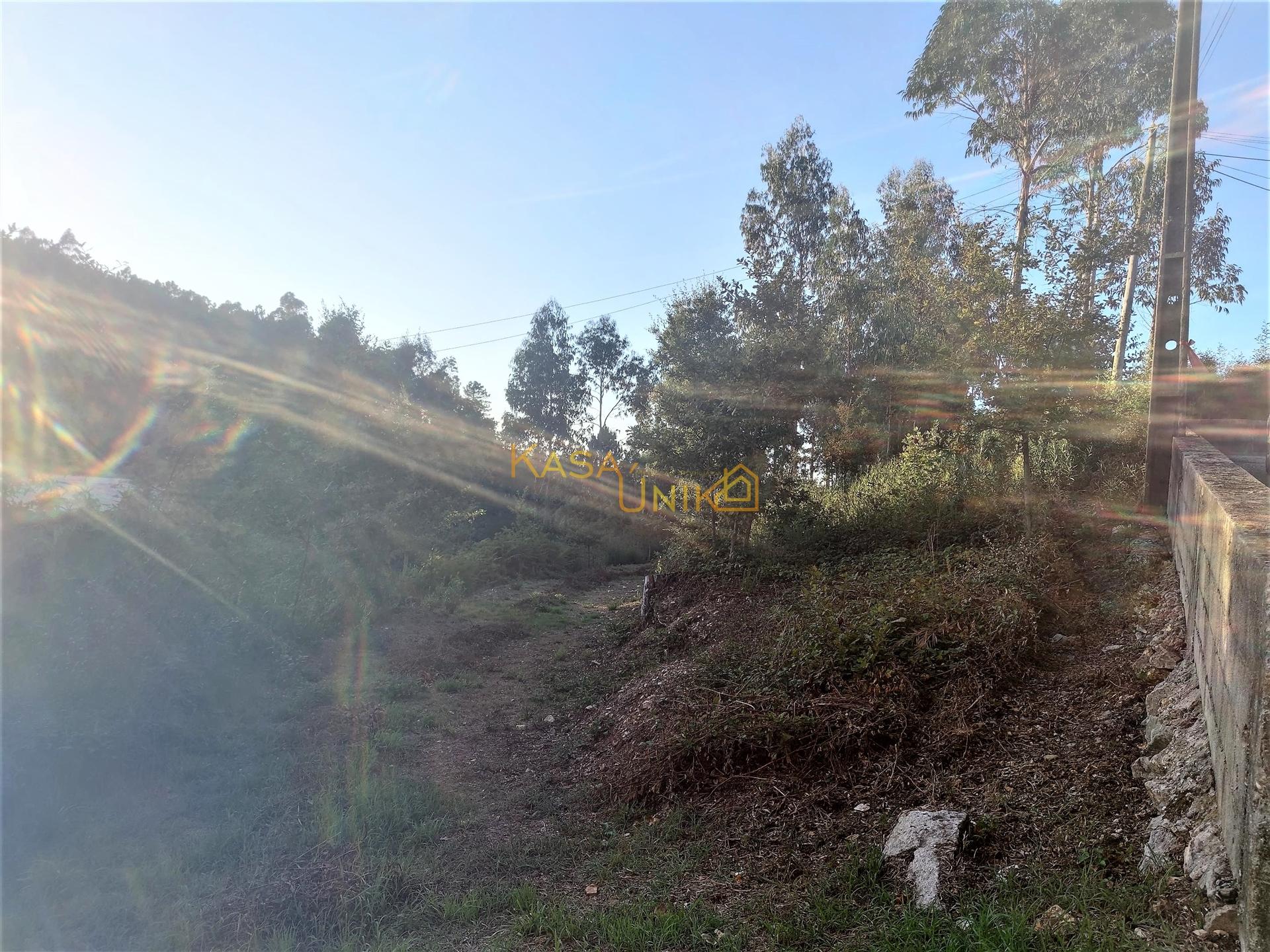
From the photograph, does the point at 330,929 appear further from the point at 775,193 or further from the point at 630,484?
the point at 775,193

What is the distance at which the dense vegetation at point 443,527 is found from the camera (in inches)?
157

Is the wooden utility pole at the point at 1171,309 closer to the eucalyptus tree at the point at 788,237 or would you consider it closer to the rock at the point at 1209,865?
the rock at the point at 1209,865

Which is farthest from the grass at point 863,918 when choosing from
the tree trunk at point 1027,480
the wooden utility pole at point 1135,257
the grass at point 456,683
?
the wooden utility pole at point 1135,257

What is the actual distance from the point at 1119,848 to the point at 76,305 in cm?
1603

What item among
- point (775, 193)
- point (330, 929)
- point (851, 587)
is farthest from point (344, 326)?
point (330, 929)

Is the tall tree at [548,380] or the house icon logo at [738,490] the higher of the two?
the tall tree at [548,380]

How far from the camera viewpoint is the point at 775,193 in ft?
60.9

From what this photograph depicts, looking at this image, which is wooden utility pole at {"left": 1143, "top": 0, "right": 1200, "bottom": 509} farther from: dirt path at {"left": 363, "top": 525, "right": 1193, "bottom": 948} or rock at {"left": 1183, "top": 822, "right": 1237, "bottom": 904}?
rock at {"left": 1183, "top": 822, "right": 1237, "bottom": 904}

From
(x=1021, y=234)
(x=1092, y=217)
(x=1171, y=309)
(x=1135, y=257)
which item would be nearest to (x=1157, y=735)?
(x=1171, y=309)

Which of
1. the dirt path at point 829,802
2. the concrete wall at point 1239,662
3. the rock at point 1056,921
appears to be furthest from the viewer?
the dirt path at point 829,802

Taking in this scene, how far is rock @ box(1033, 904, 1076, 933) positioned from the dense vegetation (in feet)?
4.26

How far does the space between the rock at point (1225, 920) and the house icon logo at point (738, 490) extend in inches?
295

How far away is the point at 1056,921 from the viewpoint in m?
2.38

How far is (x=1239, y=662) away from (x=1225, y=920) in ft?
2.52
